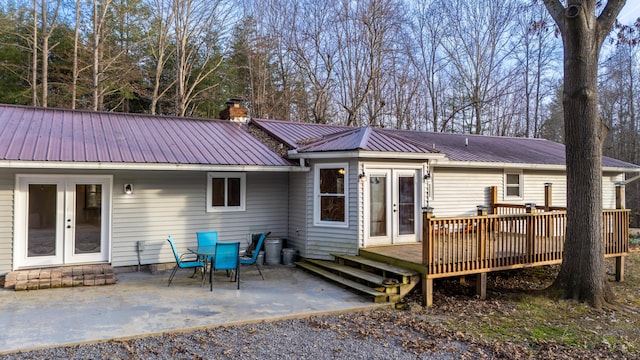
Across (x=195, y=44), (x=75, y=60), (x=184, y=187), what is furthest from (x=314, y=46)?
(x=184, y=187)

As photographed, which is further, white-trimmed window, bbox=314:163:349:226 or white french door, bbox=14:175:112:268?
white-trimmed window, bbox=314:163:349:226

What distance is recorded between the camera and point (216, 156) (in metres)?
8.70

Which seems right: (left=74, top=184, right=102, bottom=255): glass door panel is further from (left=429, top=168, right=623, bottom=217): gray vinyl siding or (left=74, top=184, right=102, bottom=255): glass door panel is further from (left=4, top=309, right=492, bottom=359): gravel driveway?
(left=429, top=168, right=623, bottom=217): gray vinyl siding

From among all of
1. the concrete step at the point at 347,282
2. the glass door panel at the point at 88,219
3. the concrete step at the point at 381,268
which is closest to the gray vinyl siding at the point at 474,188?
the concrete step at the point at 381,268

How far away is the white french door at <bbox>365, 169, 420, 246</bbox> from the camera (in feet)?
28.3

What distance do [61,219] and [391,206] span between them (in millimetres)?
6533

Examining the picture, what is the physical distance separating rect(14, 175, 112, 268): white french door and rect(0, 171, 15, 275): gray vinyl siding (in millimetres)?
93

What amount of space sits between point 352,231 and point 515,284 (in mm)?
3376

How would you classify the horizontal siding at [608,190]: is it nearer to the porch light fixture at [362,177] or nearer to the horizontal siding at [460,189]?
the horizontal siding at [460,189]

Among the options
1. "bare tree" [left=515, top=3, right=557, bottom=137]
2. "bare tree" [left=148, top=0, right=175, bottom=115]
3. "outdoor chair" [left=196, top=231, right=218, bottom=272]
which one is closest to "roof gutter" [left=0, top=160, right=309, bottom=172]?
"outdoor chair" [left=196, top=231, right=218, bottom=272]

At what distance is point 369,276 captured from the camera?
23.9ft

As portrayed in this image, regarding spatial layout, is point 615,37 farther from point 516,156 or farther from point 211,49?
point 211,49

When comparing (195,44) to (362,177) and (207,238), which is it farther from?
(362,177)

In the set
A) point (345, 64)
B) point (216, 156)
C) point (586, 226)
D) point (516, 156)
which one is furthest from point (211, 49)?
point (586, 226)
